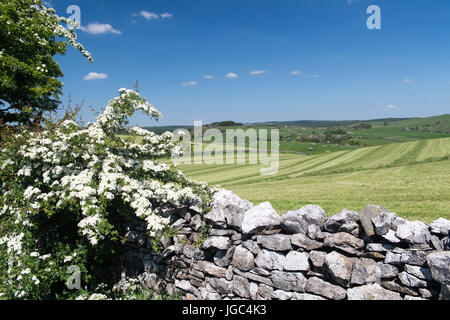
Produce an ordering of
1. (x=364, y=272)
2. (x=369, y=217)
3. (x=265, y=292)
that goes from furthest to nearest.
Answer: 1. (x=265, y=292)
2. (x=369, y=217)
3. (x=364, y=272)

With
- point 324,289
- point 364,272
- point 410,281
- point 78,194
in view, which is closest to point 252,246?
point 324,289

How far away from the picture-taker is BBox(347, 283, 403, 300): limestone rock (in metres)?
4.61

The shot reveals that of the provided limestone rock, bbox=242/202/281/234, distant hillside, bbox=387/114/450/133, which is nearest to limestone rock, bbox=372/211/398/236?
limestone rock, bbox=242/202/281/234

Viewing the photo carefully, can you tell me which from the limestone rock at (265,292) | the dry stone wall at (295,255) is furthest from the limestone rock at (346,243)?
the limestone rock at (265,292)

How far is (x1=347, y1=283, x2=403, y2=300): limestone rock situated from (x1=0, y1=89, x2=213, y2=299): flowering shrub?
12.8ft

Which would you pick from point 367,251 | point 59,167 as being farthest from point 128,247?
point 367,251

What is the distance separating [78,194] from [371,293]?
255 inches

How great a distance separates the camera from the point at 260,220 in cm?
575

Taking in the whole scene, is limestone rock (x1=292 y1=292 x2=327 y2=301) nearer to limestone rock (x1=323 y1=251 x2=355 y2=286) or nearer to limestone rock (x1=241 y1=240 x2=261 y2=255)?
limestone rock (x1=323 y1=251 x2=355 y2=286)

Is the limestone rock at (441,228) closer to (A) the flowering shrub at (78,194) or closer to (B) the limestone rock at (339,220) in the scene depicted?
(B) the limestone rock at (339,220)

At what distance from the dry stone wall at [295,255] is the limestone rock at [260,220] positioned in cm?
2

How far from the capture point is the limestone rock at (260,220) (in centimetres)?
573

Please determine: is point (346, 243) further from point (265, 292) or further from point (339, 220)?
point (265, 292)

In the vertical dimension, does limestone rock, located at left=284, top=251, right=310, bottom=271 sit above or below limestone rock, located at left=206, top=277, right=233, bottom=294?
above
